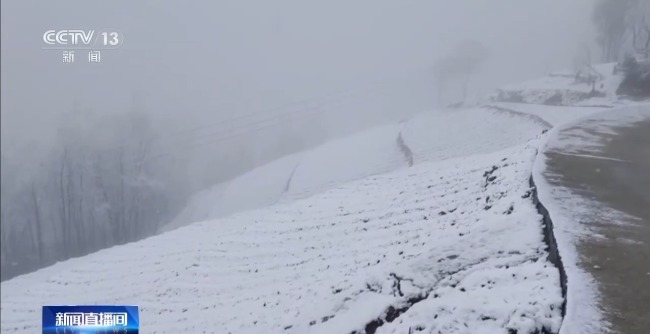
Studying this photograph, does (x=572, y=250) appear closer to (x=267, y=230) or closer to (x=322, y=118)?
(x=267, y=230)

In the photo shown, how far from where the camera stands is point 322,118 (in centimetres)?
7069

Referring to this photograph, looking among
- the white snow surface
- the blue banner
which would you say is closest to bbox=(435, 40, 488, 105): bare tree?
the white snow surface

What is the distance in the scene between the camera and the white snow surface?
6.34m

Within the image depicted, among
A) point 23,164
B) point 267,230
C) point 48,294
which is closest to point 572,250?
point 267,230

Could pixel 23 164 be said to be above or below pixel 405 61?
below

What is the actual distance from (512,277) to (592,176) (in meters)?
4.74

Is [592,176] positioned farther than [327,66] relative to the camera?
No

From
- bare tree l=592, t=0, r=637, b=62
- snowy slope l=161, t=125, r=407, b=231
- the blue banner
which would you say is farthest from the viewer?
bare tree l=592, t=0, r=637, b=62

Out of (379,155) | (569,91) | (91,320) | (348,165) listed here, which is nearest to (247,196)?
(348,165)

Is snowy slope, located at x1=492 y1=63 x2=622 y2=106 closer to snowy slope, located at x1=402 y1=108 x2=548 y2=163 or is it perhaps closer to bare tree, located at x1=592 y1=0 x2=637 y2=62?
bare tree, located at x1=592 y1=0 x2=637 y2=62

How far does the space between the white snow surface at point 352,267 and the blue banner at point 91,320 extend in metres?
2.79

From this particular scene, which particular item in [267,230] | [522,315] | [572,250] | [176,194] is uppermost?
[572,250]

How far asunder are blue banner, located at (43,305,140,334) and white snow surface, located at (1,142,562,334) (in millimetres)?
2790

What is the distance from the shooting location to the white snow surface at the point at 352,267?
6344mm
